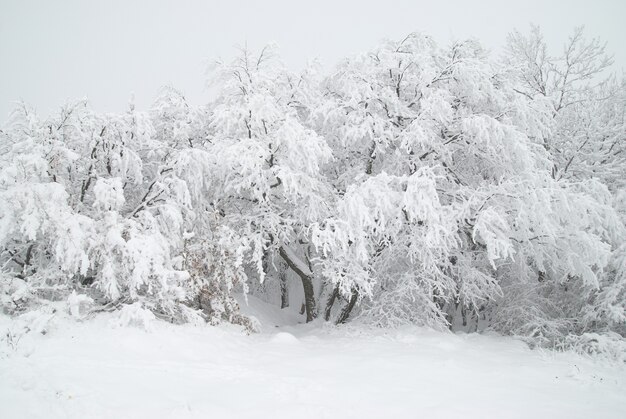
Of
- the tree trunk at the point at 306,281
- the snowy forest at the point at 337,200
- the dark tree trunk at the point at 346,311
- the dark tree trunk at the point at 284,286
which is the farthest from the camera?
the dark tree trunk at the point at 284,286

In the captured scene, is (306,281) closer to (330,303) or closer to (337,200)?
(330,303)

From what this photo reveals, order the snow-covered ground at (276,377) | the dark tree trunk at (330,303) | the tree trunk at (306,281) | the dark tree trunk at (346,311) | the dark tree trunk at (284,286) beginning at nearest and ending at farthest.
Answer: the snow-covered ground at (276,377) < the dark tree trunk at (346,311) < the tree trunk at (306,281) < the dark tree trunk at (330,303) < the dark tree trunk at (284,286)

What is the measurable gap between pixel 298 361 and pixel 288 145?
17.2ft

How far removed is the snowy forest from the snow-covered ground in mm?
988

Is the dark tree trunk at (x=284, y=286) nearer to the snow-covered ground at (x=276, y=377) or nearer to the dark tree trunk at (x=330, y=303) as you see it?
the dark tree trunk at (x=330, y=303)

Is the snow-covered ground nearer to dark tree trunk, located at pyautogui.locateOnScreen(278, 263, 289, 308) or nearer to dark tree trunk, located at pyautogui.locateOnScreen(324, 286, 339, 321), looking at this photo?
dark tree trunk, located at pyautogui.locateOnScreen(324, 286, 339, 321)

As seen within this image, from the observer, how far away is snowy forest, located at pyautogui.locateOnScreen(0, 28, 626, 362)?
26.4 feet

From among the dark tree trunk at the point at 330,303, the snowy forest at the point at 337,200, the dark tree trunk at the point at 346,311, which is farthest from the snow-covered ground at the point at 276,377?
the dark tree trunk at the point at 330,303

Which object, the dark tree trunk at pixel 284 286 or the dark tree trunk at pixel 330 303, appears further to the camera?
the dark tree trunk at pixel 284 286

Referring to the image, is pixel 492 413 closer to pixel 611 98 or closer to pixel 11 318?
pixel 11 318

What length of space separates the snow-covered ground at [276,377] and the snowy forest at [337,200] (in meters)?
0.99

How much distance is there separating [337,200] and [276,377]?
19.3 feet

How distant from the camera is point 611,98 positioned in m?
15.0

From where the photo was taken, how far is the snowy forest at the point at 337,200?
8.05 m
